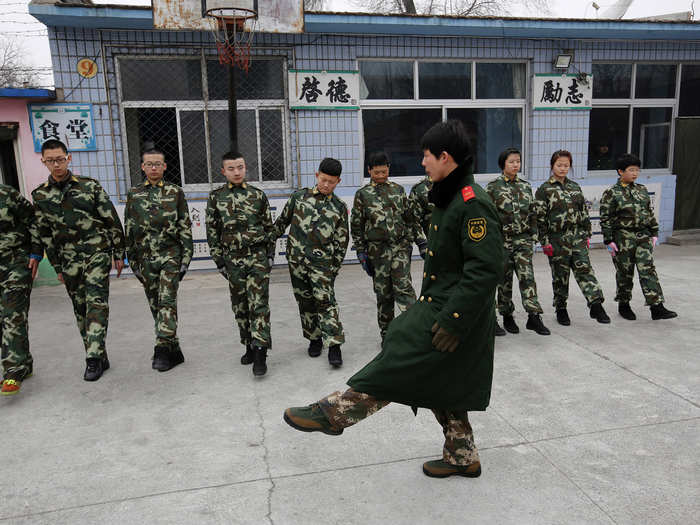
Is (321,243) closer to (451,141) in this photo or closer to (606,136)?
(451,141)

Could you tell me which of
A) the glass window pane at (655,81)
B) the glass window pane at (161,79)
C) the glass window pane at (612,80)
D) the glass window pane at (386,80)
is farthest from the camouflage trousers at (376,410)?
the glass window pane at (655,81)

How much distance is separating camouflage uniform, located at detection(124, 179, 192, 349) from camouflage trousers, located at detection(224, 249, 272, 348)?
1.38 feet

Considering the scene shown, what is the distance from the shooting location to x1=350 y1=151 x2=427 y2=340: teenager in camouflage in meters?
4.34

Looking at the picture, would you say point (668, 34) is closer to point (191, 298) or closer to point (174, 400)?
point (191, 298)

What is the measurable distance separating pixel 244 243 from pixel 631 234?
3.68 metres

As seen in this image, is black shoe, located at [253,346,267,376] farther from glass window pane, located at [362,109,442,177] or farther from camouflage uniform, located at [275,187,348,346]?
glass window pane, located at [362,109,442,177]

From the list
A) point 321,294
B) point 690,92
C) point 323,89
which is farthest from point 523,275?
point 690,92

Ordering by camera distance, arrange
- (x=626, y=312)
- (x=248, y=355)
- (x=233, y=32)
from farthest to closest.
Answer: (x=233, y=32) → (x=626, y=312) → (x=248, y=355)

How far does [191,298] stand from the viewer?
6.54m

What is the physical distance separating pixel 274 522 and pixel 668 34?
973 centimetres

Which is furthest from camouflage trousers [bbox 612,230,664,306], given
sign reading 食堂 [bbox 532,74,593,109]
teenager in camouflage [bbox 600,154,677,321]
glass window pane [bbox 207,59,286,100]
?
glass window pane [bbox 207,59,286,100]

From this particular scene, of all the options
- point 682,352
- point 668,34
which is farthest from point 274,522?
point 668,34

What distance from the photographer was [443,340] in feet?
7.23

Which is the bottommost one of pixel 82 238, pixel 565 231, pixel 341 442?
pixel 341 442
